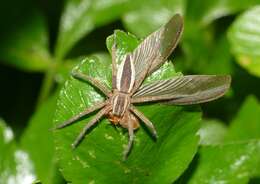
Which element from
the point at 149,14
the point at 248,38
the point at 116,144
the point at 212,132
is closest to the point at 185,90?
the point at 116,144

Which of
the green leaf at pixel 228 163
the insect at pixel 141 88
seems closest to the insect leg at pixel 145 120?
the insect at pixel 141 88

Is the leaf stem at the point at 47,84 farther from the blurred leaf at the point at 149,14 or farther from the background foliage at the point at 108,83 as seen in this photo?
the blurred leaf at the point at 149,14

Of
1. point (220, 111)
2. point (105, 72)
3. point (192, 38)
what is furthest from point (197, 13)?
point (105, 72)

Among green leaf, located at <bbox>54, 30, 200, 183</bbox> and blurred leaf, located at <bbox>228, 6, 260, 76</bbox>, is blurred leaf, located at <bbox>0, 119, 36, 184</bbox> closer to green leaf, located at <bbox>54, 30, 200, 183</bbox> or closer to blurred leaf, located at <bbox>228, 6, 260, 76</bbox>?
green leaf, located at <bbox>54, 30, 200, 183</bbox>

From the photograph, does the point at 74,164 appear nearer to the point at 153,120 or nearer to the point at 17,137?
the point at 153,120

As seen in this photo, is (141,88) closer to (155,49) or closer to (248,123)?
(155,49)

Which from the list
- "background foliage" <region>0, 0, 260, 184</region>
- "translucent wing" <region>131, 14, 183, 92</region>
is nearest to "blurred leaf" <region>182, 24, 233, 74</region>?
"background foliage" <region>0, 0, 260, 184</region>

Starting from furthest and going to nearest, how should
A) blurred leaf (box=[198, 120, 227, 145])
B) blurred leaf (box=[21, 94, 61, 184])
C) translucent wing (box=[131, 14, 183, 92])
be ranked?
1. blurred leaf (box=[198, 120, 227, 145])
2. blurred leaf (box=[21, 94, 61, 184])
3. translucent wing (box=[131, 14, 183, 92])
